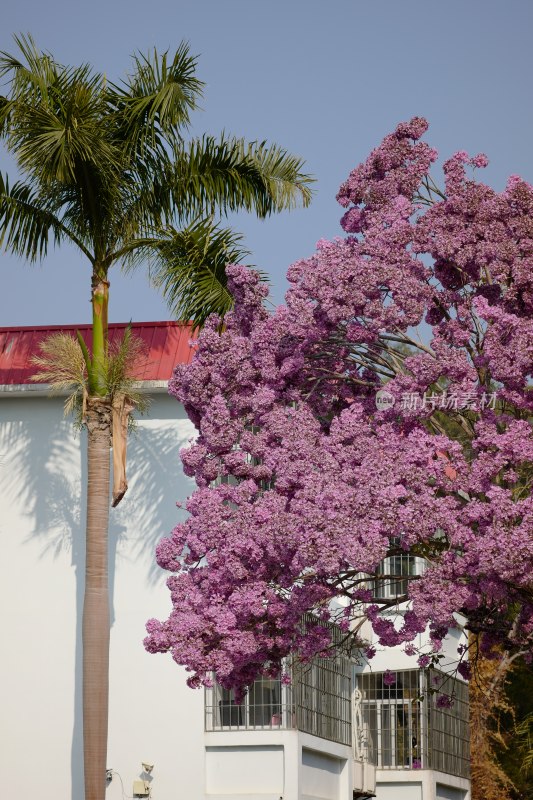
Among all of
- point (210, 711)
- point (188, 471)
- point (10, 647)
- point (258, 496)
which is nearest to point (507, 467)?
point (258, 496)

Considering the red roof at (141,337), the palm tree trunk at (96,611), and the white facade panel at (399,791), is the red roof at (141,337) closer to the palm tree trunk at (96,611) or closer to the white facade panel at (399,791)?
the palm tree trunk at (96,611)

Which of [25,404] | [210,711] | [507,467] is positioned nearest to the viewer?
[507,467]

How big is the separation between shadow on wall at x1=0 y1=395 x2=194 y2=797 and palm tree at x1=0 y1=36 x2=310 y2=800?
294 centimetres

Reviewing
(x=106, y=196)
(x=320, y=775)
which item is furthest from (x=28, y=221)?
(x=320, y=775)

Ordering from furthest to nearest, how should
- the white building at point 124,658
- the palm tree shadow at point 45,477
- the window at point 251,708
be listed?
the palm tree shadow at point 45,477
the window at point 251,708
the white building at point 124,658

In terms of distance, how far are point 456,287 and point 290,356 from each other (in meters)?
1.94

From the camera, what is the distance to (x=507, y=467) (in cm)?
1445

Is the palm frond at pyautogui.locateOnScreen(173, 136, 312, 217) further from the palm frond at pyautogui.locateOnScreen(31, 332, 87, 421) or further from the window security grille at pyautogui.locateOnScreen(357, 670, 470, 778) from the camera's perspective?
the window security grille at pyautogui.locateOnScreen(357, 670, 470, 778)

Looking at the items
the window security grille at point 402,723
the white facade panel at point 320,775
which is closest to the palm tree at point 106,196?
the white facade panel at point 320,775

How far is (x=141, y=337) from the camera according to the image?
2430 cm

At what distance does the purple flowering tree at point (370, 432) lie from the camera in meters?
13.6

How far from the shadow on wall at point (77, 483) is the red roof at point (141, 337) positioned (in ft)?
1.52

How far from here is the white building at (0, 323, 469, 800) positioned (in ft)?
73.7

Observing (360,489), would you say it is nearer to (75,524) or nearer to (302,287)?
(302,287)
